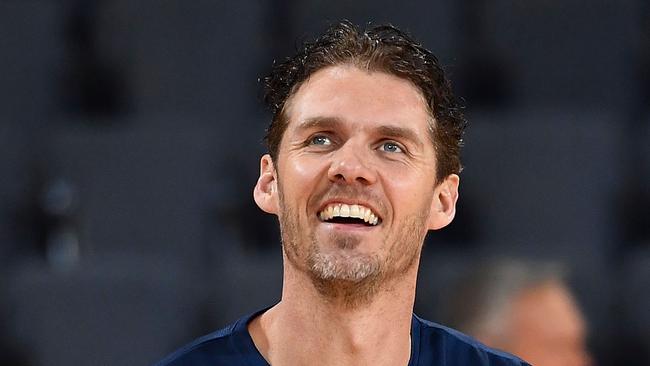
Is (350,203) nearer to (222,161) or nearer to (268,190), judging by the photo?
(268,190)

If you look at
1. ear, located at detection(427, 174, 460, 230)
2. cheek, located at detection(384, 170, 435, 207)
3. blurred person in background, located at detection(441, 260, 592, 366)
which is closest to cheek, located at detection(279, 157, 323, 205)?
cheek, located at detection(384, 170, 435, 207)

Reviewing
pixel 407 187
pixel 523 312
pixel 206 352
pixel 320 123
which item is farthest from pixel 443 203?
pixel 523 312

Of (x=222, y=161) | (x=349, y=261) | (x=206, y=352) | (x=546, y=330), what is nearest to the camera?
(x=349, y=261)

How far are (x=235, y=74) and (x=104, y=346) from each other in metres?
0.78

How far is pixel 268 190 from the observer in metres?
1.73

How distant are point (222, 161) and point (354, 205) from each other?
129cm

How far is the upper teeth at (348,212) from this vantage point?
156 centimetres

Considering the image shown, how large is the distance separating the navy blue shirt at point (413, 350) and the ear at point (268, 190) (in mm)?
171

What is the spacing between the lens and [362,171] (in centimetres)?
156

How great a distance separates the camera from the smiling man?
157cm

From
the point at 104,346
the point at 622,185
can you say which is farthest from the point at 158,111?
the point at 622,185

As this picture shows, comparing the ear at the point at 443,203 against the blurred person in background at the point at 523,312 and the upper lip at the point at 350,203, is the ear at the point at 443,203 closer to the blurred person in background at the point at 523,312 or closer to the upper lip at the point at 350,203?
the upper lip at the point at 350,203

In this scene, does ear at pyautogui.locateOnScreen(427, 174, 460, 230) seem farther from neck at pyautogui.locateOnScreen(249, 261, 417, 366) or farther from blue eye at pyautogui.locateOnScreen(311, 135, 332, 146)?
blue eye at pyautogui.locateOnScreen(311, 135, 332, 146)

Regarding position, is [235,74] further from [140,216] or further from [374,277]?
[374,277]
